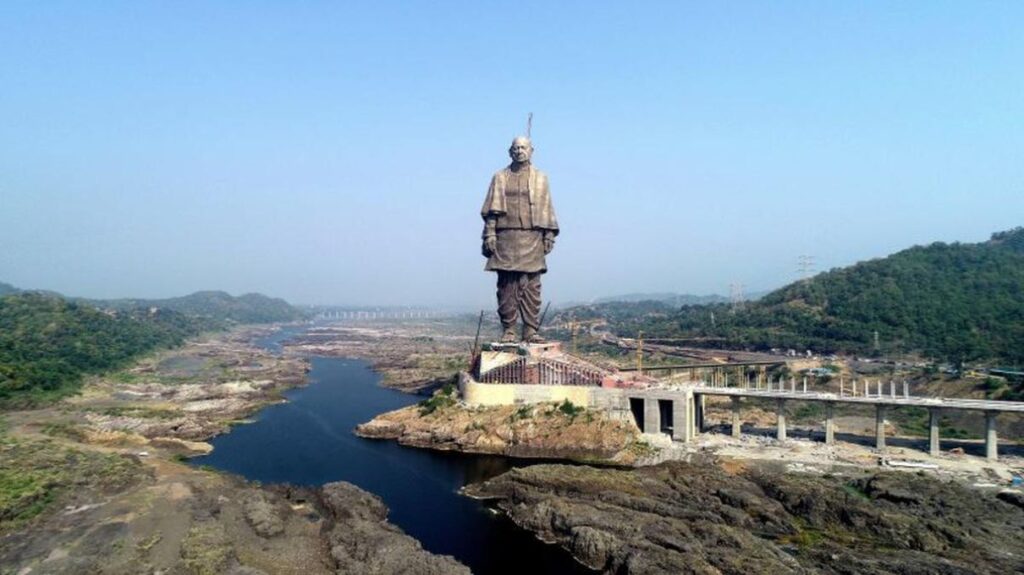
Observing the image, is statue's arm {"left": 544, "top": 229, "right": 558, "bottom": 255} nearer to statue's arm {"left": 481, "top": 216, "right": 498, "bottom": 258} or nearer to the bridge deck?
statue's arm {"left": 481, "top": 216, "right": 498, "bottom": 258}

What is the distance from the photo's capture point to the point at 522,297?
53.1 meters

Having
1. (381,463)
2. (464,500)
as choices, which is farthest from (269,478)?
(464,500)

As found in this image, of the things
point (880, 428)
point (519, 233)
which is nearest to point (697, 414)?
point (880, 428)

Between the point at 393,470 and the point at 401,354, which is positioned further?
the point at 401,354

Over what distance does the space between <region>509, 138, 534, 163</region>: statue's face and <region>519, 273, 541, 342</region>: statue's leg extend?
30.1ft

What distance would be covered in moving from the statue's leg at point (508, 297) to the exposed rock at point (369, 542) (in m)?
22.6

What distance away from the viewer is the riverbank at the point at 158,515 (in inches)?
954

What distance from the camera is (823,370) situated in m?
63.2

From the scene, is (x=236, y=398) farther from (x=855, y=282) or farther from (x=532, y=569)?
(x=855, y=282)

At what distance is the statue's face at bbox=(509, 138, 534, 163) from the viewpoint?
51312 millimetres

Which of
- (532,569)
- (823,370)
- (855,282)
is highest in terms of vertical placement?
(855,282)

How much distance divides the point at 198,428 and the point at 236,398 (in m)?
14.7

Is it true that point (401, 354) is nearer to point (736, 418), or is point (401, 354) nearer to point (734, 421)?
point (734, 421)

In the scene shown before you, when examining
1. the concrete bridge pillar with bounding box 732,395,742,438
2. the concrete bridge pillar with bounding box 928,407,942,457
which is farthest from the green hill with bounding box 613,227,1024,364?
the concrete bridge pillar with bounding box 732,395,742,438
